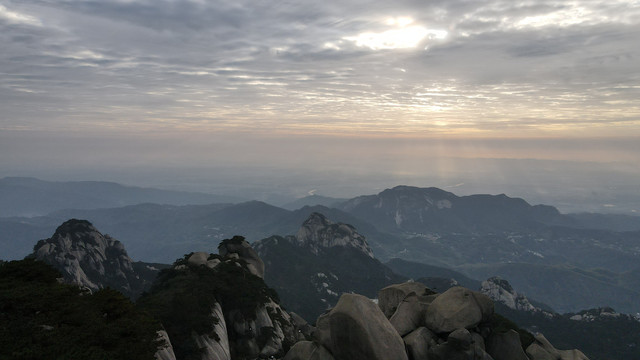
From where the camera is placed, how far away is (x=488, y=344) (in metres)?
48.1

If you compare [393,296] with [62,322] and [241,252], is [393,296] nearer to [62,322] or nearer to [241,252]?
[62,322]

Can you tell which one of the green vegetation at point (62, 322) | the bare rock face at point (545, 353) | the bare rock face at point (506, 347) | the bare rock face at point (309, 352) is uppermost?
the green vegetation at point (62, 322)

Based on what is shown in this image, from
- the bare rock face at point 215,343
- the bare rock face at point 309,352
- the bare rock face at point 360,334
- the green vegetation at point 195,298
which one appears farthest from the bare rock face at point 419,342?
the green vegetation at point 195,298

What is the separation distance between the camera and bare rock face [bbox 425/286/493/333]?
45438mm

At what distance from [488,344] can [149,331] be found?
4134 centimetres

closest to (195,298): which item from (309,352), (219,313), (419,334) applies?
(219,313)

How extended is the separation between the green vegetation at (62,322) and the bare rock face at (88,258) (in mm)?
138932

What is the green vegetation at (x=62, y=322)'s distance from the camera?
25078 millimetres

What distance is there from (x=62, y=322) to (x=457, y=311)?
1639 inches

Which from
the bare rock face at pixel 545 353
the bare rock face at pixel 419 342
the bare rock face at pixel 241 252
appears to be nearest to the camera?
the bare rock face at pixel 419 342

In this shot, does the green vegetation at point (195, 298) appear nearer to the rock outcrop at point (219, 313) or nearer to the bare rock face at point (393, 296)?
the rock outcrop at point (219, 313)

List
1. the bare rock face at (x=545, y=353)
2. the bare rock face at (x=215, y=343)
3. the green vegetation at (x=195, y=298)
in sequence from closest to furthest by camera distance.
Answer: the green vegetation at (x=195, y=298), the bare rock face at (x=215, y=343), the bare rock face at (x=545, y=353)

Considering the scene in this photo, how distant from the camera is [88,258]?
175750 mm

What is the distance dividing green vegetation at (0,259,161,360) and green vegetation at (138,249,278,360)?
386 inches
